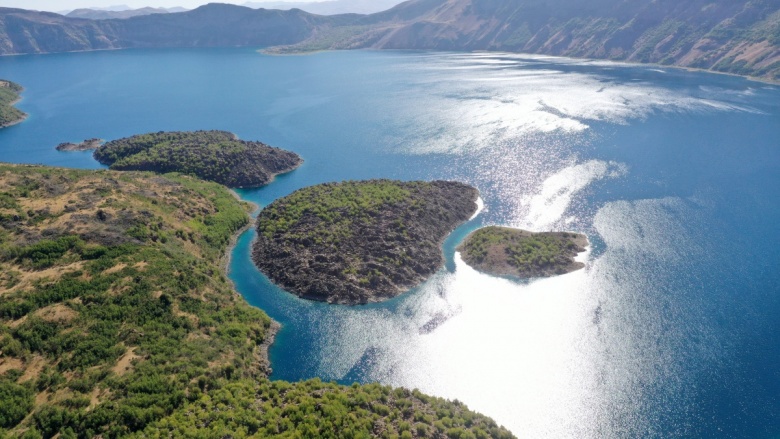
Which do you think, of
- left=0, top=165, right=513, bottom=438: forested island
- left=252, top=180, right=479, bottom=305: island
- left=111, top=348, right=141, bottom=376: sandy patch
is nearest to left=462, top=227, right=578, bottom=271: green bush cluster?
left=252, top=180, right=479, bottom=305: island

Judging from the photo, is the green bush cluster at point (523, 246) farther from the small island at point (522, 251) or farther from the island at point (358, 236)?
the island at point (358, 236)

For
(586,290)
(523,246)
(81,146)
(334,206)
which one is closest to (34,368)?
(334,206)

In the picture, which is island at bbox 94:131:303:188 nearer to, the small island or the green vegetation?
the small island

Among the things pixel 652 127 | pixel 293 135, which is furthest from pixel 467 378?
pixel 652 127

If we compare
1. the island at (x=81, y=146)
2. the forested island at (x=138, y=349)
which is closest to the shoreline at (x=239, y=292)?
the forested island at (x=138, y=349)

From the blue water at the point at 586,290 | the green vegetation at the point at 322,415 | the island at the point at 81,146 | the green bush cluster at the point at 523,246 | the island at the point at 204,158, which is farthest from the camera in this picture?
the island at the point at 81,146

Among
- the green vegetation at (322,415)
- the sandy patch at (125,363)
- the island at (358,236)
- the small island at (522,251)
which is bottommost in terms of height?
the small island at (522,251)

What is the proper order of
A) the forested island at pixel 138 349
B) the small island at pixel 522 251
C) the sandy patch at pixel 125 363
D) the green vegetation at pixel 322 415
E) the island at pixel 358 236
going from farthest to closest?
the small island at pixel 522 251 < the island at pixel 358 236 < the sandy patch at pixel 125 363 < the forested island at pixel 138 349 < the green vegetation at pixel 322 415
